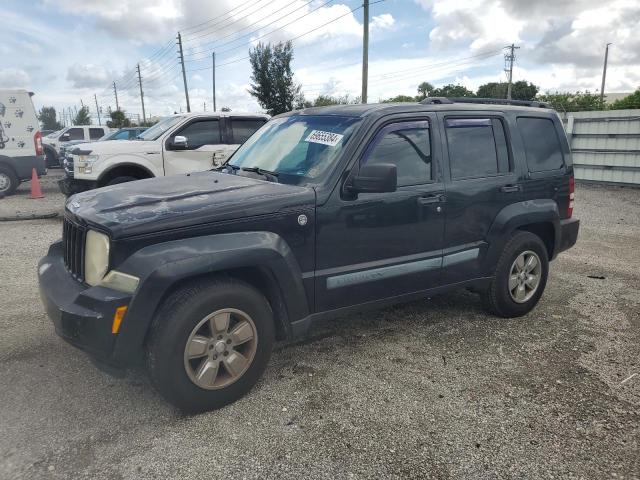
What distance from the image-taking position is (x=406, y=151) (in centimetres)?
368

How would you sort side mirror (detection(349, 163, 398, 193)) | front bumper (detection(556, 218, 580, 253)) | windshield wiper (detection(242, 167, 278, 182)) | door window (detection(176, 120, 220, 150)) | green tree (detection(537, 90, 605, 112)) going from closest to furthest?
side mirror (detection(349, 163, 398, 193))
windshield wiper (detection(242, 167, 278, 182))
front bumper (detection(556, 218, 580, 253))
door window (detection(176, 120, 220, 150))
green tree (detection(537, 90, 605, 112))

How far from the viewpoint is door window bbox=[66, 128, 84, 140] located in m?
20.9

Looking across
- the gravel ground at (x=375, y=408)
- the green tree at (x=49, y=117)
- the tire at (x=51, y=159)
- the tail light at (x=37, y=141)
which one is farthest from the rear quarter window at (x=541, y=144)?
the green tree at (x=49, y=117)

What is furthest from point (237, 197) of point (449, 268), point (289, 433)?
point (449, 268)

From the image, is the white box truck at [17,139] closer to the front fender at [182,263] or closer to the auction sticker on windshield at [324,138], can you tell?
the auction sticker on windshield at [324,138]

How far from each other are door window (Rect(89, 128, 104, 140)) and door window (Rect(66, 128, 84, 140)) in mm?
351

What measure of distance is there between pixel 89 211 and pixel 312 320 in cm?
155

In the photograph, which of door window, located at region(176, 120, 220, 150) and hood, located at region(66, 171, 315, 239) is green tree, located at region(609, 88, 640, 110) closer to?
door window, located at region(176, 120, 220, 150)

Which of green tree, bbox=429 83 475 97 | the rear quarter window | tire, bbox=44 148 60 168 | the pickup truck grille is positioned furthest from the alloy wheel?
green tree, bbox=429 83 475 97

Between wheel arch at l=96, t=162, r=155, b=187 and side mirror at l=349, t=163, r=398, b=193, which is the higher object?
side mirror at l=349, t=163, r=398, b=193

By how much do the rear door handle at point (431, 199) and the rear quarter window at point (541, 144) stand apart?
115 centimetres

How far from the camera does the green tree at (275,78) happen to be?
3050 cm

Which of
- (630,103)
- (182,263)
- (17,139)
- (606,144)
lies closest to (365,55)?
(606,144)

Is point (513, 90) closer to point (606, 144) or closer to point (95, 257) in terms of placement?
point (606, 144)
